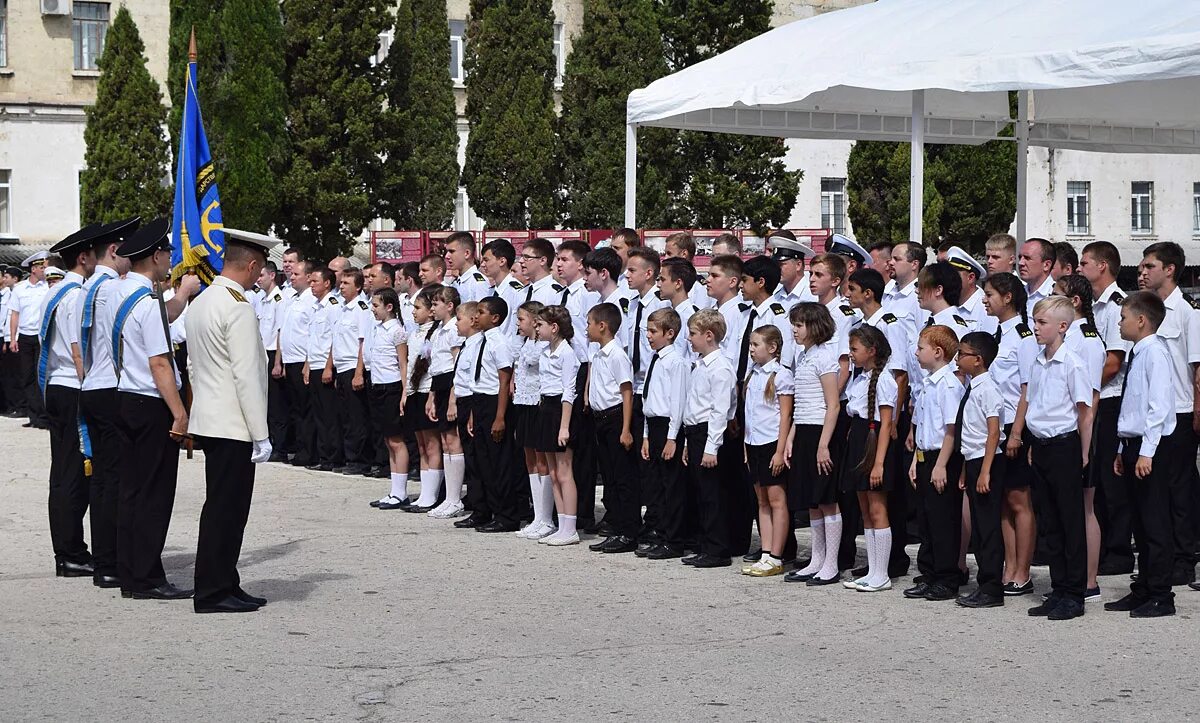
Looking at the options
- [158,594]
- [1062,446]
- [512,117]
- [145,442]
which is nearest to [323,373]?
[145,442]

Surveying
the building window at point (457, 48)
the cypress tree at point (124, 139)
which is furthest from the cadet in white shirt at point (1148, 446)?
the building window at point (457, 48)

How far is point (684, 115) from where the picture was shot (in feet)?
54.0

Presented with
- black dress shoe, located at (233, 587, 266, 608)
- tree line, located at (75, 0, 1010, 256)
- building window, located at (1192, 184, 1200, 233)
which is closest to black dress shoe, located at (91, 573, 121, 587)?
black dress shoe, located at (233, 587, 266, 608)

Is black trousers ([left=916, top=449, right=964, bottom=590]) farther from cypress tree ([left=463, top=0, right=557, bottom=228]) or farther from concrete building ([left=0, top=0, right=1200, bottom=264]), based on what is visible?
concrete building ([left=0, top=0, right=1200, bottom=264])

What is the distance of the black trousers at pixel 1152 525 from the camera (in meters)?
8.14

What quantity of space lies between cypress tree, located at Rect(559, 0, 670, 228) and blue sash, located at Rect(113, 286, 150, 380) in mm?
23972

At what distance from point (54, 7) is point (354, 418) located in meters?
22.7

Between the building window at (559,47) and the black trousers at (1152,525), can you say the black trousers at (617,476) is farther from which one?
the building window at (559,47)

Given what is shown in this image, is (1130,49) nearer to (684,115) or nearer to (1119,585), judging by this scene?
(1119,585)

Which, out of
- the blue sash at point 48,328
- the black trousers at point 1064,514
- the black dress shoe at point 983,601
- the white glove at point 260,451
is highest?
the blue sash at point 48,328

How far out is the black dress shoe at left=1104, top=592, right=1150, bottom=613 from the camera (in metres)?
8.31

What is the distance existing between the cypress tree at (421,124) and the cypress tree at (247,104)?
299 cm

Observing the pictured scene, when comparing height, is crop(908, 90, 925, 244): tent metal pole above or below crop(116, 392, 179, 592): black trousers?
above

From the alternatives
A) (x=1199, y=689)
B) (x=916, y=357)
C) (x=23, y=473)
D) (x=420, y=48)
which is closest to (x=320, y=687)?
(x=1199, y=689)
